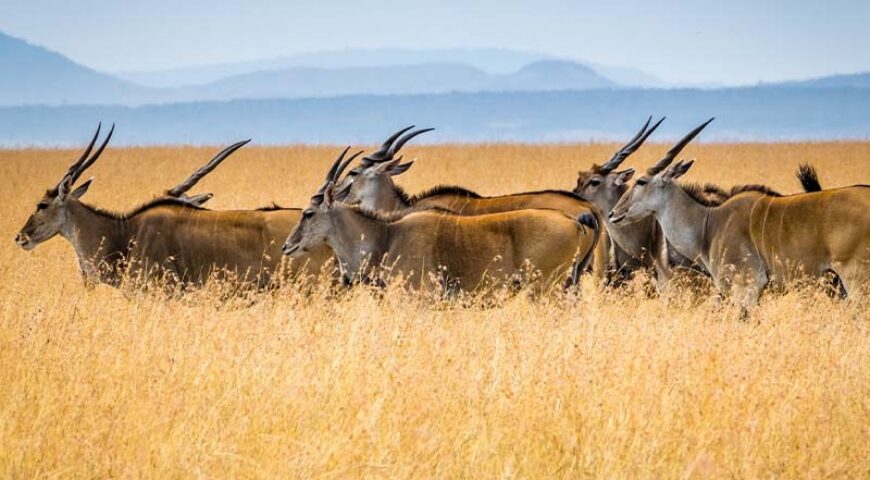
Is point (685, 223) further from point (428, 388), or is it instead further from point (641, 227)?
point (428, 388)

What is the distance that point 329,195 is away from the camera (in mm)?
9977

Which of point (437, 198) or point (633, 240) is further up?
point (437, 198)

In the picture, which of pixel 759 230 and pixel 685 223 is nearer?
pixel 759 230

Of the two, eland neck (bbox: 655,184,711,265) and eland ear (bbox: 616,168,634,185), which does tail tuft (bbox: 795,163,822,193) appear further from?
eland ear (bbox: 616,168,634,185)

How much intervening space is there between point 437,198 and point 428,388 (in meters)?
4.95

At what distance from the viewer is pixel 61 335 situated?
7.29 metres

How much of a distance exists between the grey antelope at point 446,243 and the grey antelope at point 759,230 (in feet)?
3.77

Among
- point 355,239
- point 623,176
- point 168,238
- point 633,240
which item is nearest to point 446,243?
point 355,239

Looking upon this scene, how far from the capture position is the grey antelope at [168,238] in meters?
10.3

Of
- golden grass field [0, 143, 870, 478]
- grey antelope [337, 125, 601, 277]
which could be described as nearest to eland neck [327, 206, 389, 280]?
golden grass field [0, 143, 870, 478]

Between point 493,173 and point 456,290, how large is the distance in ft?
66.3

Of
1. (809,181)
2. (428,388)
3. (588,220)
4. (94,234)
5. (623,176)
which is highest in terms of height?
(809,181)

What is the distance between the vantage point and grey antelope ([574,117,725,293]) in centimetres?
1072

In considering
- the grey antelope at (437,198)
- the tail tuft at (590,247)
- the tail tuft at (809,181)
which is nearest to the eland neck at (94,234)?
the grey antelope at (437,198)
